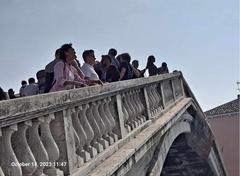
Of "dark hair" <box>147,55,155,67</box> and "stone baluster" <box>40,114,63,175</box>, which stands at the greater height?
"dark hair" <box>147,55,155,67</box>

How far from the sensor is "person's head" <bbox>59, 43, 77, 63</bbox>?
165 inches

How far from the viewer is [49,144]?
3.13 m

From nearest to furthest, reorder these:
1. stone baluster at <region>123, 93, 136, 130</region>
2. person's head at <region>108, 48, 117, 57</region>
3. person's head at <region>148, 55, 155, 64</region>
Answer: stone baluster at <region>123, 93, 136, 130</region>, person's head at <region>108, 48, 117, 57</region>, person's head at <region>148, 55, 155, 64</region>

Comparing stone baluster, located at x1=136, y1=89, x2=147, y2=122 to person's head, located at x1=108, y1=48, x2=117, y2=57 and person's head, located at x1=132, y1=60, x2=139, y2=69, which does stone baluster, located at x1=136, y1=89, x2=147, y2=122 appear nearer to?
person's head, located at x1=108, y1=48, x2=117, y2=57

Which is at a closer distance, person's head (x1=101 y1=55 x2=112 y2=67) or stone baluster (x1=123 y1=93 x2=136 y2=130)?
stone baluster (x1=123 y1=93 x2=136 y2=130)

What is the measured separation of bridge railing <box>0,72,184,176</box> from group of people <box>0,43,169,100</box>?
0.33 m

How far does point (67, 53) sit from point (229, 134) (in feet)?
79.6

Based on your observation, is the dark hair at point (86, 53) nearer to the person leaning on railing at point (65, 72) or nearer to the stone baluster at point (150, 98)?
the person leaning on railing at point (65, 72)

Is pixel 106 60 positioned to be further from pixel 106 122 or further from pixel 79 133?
pixel 79 133

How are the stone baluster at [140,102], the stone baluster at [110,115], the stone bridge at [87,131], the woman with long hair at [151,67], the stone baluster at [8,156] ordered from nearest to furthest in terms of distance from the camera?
the stone baluster at [8,156]
the stone bridge at [87,131]
the stone baluster at [110,115]
the stone baluster at [140,102]
the woman with long hair at [151,67]

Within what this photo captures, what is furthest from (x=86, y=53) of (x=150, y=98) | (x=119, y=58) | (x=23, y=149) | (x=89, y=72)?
(x=23, y=149)

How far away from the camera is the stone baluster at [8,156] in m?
2.55

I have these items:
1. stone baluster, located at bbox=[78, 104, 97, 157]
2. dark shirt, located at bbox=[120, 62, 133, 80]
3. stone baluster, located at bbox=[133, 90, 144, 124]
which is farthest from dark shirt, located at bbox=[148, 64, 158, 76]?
stone baluster, located at bbox=[78, 104, 97, 157]

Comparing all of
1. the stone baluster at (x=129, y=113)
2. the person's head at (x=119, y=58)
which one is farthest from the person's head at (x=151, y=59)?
the stone baluster at (x=129, y=113)
